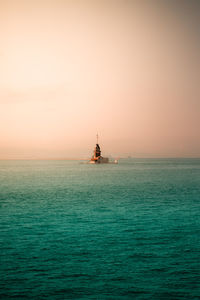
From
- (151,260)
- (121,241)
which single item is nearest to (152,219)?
(121,241)

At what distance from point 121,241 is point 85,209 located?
17.6 m

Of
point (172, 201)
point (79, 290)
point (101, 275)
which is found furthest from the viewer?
point (172, 201)

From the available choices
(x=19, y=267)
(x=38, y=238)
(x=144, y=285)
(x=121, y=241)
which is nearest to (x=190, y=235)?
(x=121, y=241)

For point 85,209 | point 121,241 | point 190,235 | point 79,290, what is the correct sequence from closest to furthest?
point 79,290 < point 121,241 < point 190,235 < point 85,209

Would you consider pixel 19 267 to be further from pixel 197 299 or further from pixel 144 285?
pixel 197 299

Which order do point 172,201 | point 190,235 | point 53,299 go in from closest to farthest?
1. point 53,299
2. point 190,235
3. point 172,201

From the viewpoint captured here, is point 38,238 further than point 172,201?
No

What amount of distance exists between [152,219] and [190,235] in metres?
7.52

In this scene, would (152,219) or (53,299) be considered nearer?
(53,299)

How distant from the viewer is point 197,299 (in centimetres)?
1739

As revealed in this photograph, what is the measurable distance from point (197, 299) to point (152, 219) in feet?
63.0

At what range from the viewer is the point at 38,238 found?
28.4 m

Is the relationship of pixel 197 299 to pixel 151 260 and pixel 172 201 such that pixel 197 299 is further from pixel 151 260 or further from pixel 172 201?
pixel 172 201

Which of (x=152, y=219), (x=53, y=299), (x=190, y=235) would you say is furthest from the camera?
(x=152, y=219)
